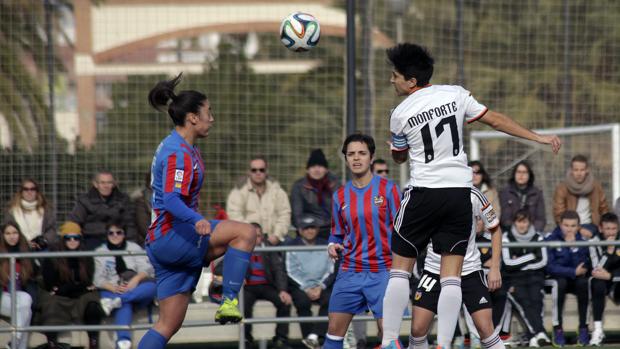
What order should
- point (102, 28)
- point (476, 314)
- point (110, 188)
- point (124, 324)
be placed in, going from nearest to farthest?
1. point (476, 314)
2. point (124, 324)
3. point (110, 188)
4. point (102, 28)

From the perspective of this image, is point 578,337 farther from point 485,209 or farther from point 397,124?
point 397,124

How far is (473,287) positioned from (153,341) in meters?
2.10

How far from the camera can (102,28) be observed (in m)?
14.7

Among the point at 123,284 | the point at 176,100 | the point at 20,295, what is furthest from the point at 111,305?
the point at 176,100

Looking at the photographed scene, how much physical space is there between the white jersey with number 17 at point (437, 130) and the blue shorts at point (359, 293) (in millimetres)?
1393

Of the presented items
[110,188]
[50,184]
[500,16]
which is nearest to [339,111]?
[500,16]

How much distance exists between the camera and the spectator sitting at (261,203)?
35.4ft

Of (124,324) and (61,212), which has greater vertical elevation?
(61,212)

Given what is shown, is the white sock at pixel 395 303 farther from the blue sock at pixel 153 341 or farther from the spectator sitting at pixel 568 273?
the spectator sitting at pixel 568 273

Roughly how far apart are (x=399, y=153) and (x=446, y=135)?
0.31 meters

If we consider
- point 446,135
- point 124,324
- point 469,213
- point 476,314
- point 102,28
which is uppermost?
point 102,28

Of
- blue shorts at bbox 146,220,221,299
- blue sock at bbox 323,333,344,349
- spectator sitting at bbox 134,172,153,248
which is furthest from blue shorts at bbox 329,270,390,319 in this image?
spectator sitting at bbox 134,172,153,248

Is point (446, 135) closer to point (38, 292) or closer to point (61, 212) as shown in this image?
point (38, 292)

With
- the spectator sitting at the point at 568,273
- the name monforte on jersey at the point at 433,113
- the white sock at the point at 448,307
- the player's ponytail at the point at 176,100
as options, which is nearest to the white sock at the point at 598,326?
the spectator sitting at the point at 568,273
